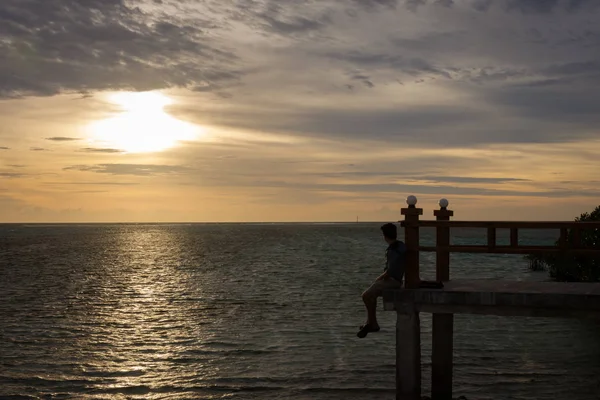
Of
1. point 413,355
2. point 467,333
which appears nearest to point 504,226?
point 413,355

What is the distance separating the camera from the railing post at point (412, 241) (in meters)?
13.0

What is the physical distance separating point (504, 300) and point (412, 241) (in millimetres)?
1942

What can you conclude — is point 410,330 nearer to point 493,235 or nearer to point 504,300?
point 504,300

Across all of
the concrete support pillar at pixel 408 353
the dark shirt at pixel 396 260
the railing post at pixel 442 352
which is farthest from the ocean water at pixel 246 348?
the dark shirt at pixel 396 260

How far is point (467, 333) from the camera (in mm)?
22797

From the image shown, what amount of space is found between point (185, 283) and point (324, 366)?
1018 inches

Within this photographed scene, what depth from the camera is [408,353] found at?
13.0 m

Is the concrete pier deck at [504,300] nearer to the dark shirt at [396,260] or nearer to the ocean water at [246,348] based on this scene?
the dark shirt at [396,260]

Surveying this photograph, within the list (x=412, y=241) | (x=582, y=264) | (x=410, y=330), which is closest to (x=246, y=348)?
(x=410, y=330)

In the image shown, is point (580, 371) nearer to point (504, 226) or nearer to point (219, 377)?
point (504, 226)

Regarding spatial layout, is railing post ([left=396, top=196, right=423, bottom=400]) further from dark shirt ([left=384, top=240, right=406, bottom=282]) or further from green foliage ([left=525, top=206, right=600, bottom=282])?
green foliage ([left=525, top=206, right=600, bottom=282])

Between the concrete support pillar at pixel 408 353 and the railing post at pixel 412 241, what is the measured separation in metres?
0.57

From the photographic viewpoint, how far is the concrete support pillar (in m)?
12.9

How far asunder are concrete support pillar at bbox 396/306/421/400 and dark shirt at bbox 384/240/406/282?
68cm
